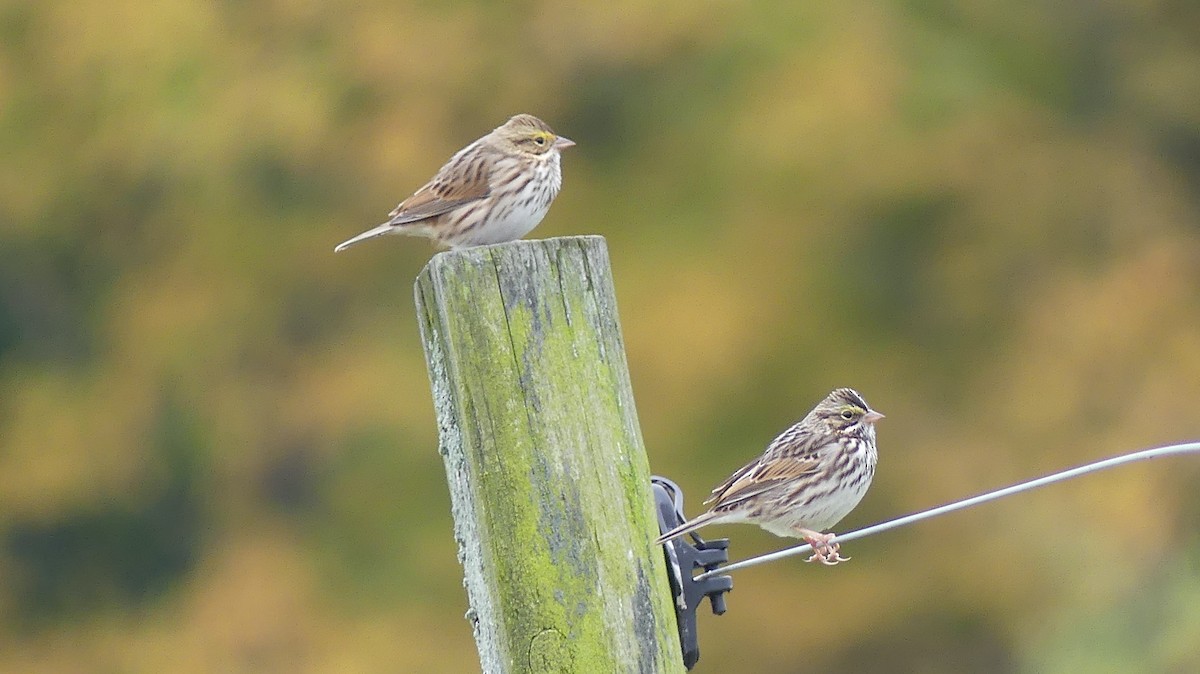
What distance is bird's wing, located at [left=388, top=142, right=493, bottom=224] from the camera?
598 centimetres

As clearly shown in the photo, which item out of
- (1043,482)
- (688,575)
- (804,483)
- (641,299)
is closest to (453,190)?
(804,483)

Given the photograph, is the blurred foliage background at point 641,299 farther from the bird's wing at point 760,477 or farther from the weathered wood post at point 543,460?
the weathered wood post at point 543,460

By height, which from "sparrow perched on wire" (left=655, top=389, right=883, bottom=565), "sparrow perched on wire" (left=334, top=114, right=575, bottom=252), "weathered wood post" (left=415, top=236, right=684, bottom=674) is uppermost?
"sparrow perched on wire" (left=334, top=114, right=575, bottom=252)

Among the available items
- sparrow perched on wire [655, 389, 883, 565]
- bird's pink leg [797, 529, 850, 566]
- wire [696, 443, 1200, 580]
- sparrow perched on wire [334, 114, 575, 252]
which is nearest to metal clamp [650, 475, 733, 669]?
wire [696, 443, 1200, 580]

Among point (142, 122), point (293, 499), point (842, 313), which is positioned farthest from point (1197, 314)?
point (142, 122)

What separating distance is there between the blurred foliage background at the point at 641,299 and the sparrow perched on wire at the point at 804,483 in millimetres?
4120

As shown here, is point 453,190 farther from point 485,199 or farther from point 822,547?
point 822,547

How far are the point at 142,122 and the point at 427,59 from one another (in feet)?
6.24

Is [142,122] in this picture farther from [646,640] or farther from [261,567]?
[646,640]

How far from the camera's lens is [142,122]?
1215cm

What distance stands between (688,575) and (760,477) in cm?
187

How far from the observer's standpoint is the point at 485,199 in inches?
235

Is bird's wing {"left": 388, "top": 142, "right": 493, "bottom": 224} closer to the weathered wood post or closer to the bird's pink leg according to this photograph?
the bird's pink leg

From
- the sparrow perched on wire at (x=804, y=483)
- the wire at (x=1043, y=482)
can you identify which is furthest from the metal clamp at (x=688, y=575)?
the sparrow perched on wire at (x=804, y=483)
